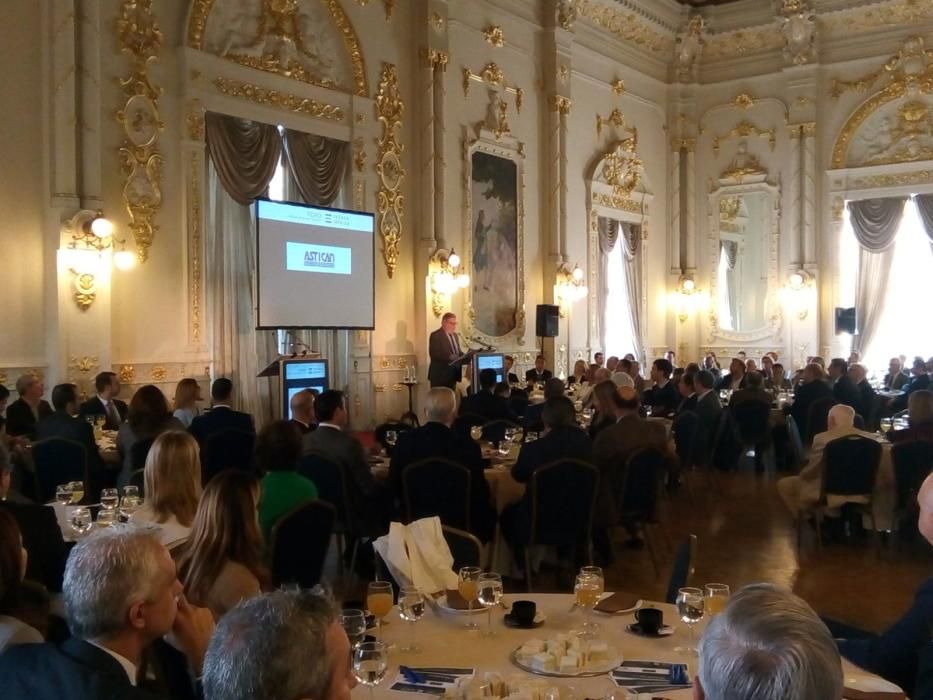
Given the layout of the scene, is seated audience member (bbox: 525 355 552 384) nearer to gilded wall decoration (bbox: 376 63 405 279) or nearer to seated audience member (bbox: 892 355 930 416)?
gilded wall decoration (bbox: 376 63 405 279)

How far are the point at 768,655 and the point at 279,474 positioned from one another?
3.33 metres

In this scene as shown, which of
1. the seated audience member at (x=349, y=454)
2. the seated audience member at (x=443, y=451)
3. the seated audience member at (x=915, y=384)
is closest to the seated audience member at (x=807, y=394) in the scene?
the seated audience member at (x=915, y=384)

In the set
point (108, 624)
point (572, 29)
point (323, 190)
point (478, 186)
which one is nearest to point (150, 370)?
point (323, 190)

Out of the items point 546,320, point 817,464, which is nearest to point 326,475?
point 817,464

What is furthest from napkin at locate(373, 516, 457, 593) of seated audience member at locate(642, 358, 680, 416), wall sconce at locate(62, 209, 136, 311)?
seated audience member at locate(642, 358, 680, 416)

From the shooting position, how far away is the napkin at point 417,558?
325 cm

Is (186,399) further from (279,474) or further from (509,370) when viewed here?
(509,370)

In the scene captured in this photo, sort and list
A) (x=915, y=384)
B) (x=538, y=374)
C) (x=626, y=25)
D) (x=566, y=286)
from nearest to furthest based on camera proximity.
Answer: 1. (x=915, y=384)
2. (x=538, y=374)
3. (x=566, y=286)
4. (x=626, y=25)

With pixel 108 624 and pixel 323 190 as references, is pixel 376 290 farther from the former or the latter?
pixel 108 624

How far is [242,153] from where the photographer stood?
10.8m

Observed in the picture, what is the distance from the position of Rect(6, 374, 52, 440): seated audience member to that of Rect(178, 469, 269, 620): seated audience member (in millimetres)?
4757

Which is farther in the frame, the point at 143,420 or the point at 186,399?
the point at 186,399

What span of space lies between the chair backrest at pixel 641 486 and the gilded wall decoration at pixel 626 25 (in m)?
11.5

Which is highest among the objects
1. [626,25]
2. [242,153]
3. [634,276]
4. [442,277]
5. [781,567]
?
[626,25]
